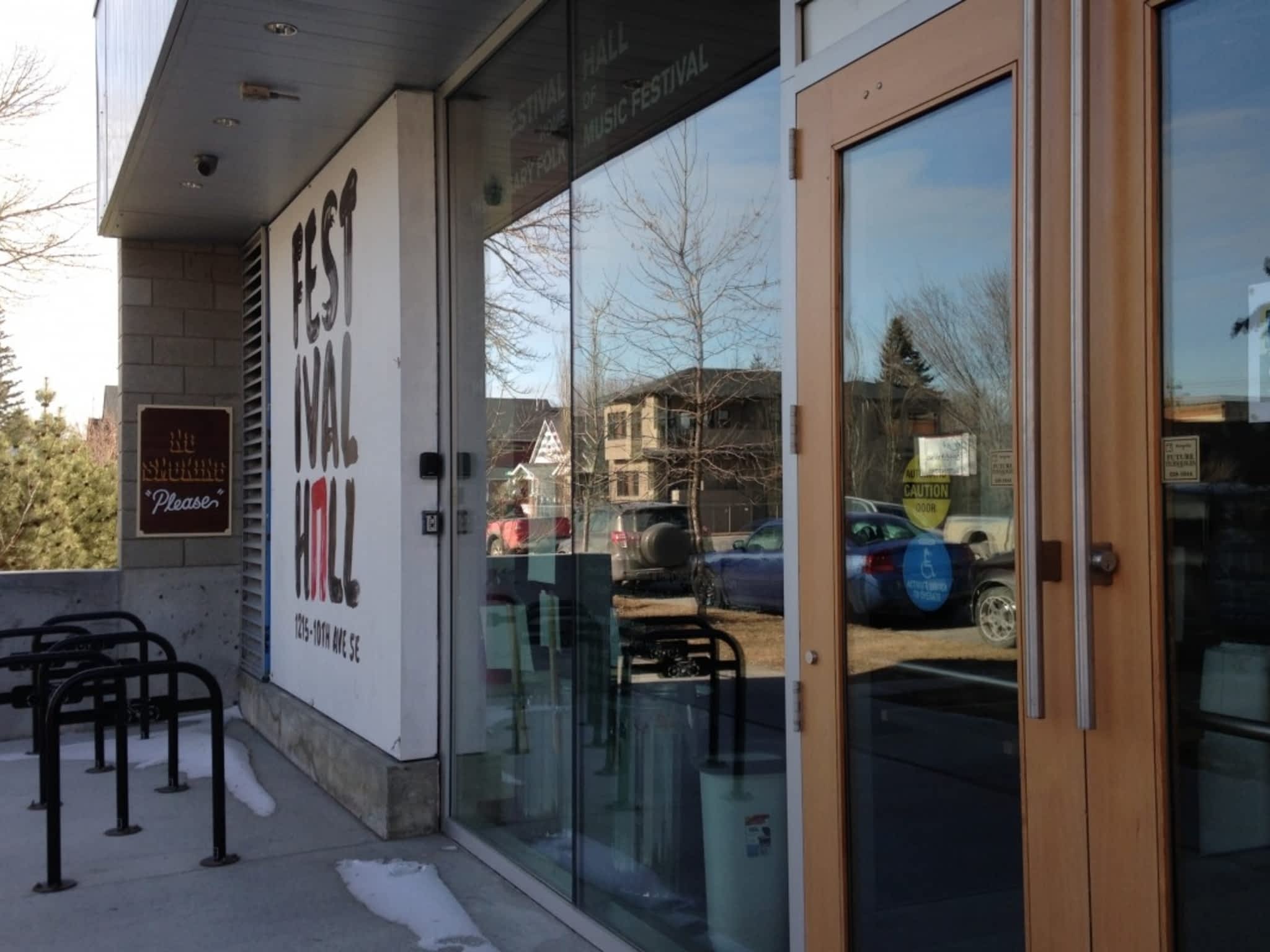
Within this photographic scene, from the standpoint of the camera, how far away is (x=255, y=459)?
31.7 feet

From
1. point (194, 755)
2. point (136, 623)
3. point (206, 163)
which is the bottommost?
point (194, 755)

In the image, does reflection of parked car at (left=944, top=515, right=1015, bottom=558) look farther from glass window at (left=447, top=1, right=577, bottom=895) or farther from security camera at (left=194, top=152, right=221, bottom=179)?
security camera at (left=194, top=152, right=221, bottom=179)

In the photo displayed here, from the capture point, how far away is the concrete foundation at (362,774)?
5996 mm

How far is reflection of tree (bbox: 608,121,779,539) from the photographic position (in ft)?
12.2

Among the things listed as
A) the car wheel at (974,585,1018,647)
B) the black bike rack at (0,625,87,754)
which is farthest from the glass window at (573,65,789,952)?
the black bike rack at (0,625,87,754)

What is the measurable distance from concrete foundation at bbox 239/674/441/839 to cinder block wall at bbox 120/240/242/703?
1.96 metres

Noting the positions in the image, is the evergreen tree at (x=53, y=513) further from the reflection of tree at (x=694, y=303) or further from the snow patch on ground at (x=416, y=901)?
the reflection of tree at (x=694, y=303)

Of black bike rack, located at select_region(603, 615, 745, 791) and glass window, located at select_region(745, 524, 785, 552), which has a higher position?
glass window, located at select_region(745, 524, 785, 552)

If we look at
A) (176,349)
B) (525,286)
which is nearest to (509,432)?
(525,286)

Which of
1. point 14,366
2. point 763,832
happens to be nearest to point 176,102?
point 763,832

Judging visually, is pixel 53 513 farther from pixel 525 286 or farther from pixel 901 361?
pixel 901 361

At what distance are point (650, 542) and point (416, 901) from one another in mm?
1907

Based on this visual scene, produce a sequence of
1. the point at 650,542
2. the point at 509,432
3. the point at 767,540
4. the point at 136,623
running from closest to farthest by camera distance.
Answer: the point at 767,540
the point at 650,542
the point at 509,432
the point at 136,623

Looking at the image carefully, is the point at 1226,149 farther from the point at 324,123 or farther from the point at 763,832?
the point at 324,123
